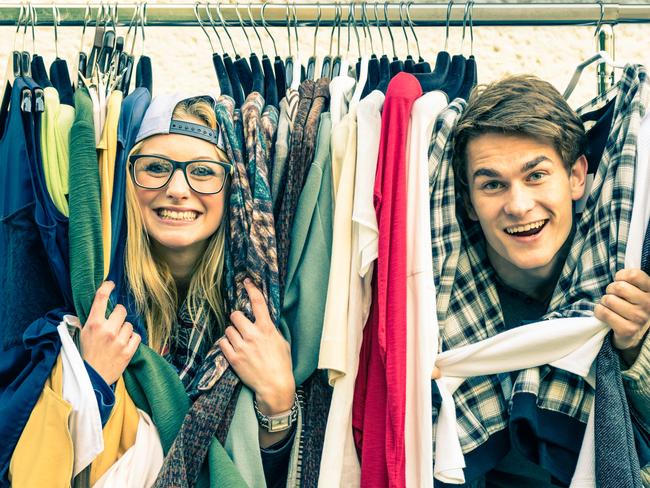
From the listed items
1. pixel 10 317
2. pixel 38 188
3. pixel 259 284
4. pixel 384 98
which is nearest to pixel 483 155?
pixel 384 98

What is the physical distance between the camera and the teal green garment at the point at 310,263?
161 centimetres

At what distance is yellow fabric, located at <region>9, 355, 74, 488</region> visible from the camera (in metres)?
Answer: 1.50

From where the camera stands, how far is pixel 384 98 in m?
1.65

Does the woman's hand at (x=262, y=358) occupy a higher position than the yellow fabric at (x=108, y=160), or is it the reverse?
the yellow fabric at (x=108, y=160)

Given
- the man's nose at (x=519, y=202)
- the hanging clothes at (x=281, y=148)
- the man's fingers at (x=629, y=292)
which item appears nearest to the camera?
the man's fingers at (x=629, y=292)

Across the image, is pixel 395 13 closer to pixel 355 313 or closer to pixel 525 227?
pixel 525 227

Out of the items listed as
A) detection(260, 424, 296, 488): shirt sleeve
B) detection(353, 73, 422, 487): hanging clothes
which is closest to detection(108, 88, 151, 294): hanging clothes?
detection(260, 424, 296, 488): shirt sleeve

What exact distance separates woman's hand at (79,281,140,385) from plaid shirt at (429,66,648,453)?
24.2 inches

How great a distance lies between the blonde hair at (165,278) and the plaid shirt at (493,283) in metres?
0.46

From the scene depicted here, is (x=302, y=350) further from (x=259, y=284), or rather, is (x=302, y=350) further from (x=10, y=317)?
(x=10, y=317)

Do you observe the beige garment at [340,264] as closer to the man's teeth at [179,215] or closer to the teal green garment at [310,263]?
the teal green garment at [310,263]

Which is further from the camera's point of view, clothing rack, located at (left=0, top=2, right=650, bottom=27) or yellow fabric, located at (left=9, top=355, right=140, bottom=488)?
clothing rack, located at (left=0, top=2, right=650, bottom=27)

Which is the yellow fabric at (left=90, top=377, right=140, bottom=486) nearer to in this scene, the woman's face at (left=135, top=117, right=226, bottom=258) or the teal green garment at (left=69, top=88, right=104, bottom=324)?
the teal green garment at (left=69, top=88, right=104, bottom=324)


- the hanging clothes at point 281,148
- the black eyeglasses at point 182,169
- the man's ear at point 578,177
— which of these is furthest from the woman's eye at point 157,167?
the man's ear at point 578,177
